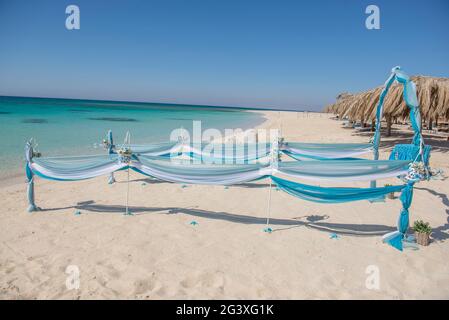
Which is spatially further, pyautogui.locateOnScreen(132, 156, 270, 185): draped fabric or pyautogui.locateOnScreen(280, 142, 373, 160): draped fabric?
pyautogui.locateOnScreen(280, 142, 373, 160): draped fabric

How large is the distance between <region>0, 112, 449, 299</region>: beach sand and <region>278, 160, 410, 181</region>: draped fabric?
1012 millimetres

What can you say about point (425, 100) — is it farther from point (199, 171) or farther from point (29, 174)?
point (29, 174)

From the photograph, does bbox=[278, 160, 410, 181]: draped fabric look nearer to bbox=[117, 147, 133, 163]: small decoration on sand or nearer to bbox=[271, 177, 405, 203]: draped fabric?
bbox=[271, 177, 405, 203]: draped fabric

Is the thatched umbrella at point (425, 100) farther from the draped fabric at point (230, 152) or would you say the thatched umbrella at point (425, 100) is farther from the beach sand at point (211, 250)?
the draped fabric at point (230, 152)

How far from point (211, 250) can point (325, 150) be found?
4585 mm

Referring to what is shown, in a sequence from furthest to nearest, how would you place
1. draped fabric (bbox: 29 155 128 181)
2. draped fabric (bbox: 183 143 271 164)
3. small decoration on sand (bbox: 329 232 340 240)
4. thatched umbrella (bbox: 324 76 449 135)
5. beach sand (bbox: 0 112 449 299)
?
thatched umbrella (bbox: 324 76 449 135) → draped fabric (bbox: 183 143 271 164) → draped fabric (bbox: 29 155 128 181) → small decoration on sand (bbox: 329 232 340 240) → beach sand (bbox: 0 112 449 299)

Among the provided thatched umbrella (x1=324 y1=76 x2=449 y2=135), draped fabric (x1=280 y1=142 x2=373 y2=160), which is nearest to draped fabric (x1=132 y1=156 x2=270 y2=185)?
draped fabric (x1=280 y1=142 x2=373 y2=160)

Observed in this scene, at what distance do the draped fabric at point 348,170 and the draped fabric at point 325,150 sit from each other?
9.49ft

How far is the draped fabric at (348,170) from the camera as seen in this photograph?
409 centimetres

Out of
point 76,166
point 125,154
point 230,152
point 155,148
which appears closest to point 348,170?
point 230,152

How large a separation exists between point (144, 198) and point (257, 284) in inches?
148

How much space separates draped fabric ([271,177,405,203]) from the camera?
4.12 metres
